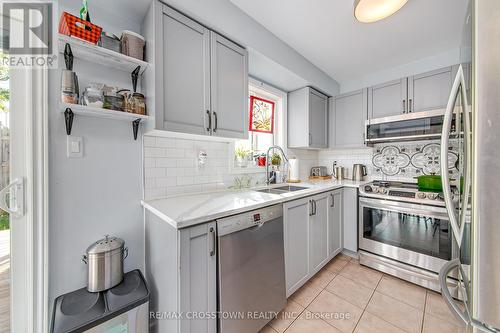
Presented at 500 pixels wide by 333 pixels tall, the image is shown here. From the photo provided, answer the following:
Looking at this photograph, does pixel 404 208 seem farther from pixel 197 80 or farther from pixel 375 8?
pixel 197 80

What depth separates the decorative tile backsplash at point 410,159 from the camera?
2389mm

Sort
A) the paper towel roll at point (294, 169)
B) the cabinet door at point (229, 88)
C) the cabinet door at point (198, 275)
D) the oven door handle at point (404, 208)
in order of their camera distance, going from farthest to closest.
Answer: the paper towel roll at point (294, 169)
the oven door handle at point (404, 208)
the cabinet door at point (229, 88)
the cabinet door at point (198, 275)

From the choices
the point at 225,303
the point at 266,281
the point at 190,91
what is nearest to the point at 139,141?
the point at 190,91

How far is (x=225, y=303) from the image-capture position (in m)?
1.12

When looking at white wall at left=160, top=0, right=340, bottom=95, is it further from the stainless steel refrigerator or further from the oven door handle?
the oven door handle

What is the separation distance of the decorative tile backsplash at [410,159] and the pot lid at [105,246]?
3185 millimetres

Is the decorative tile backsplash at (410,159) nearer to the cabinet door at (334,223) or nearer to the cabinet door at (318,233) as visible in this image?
the cabinet door at (334,223)

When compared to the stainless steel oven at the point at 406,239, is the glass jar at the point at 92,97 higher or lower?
higher

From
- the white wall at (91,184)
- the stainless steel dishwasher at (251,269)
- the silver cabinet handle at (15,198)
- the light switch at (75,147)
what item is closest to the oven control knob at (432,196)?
the stainless steel dishwasher at (251,269)

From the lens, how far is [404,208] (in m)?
1.96

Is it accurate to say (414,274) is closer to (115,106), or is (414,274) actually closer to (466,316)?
(466,316)

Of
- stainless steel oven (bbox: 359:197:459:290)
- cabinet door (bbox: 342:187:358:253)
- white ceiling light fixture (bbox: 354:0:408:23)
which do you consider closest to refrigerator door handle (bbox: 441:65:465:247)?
white ceiling light fixture (bbox: 354:0:408:23)

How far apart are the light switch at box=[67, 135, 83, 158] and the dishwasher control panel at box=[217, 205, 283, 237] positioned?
3.27 ft

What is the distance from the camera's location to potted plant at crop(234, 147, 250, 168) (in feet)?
7.18
